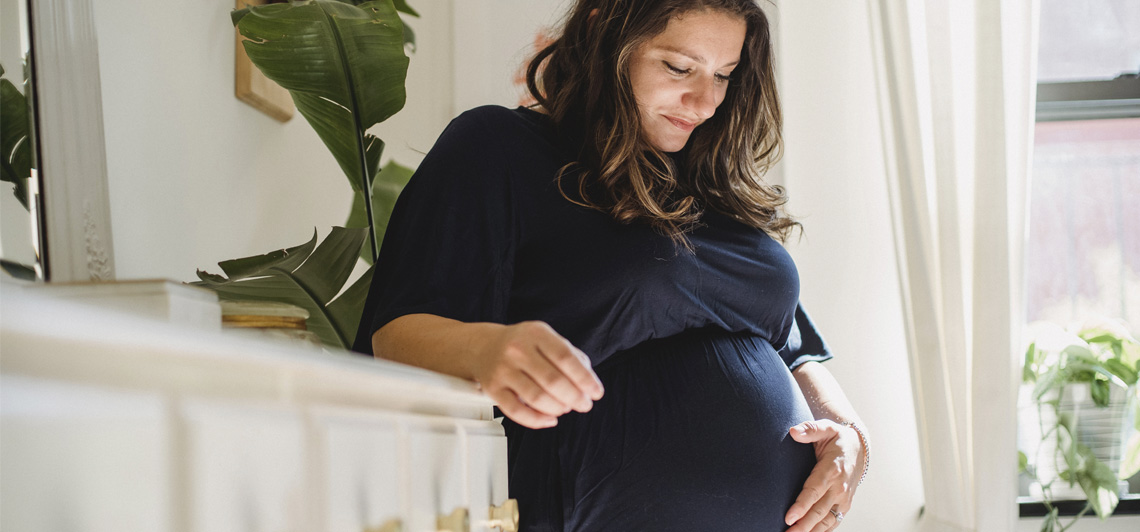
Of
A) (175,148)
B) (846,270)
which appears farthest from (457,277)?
(846,270)

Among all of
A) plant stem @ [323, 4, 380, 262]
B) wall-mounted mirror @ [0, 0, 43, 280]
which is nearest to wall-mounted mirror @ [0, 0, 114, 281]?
wall-mounted mirror @ [0, 0, 43, 280]

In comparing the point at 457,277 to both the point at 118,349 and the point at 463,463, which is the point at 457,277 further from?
the point at 118,349

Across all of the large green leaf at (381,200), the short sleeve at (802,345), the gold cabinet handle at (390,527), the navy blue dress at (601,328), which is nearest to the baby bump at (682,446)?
the navy blue dress at (601,328)

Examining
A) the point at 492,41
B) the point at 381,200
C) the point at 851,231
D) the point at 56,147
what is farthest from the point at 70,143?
the point at 851,231

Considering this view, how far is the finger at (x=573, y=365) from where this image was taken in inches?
Answer: 21.2

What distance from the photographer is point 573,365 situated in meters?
0.54

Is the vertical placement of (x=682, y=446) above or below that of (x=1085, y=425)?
above

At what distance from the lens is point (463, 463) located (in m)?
0.63

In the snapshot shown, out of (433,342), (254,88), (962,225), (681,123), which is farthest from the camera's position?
(962,225)

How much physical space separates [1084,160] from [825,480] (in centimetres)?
171

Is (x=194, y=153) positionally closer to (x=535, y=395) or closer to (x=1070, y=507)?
(x=535, y=395)

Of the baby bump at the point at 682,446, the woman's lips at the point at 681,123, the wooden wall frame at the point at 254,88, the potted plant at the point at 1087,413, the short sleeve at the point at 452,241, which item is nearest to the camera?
the short sleeve at the point at 452,241

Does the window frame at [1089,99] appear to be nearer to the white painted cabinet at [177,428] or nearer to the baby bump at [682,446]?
the baby bump at [682,446]

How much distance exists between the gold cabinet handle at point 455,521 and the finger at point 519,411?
83mm
